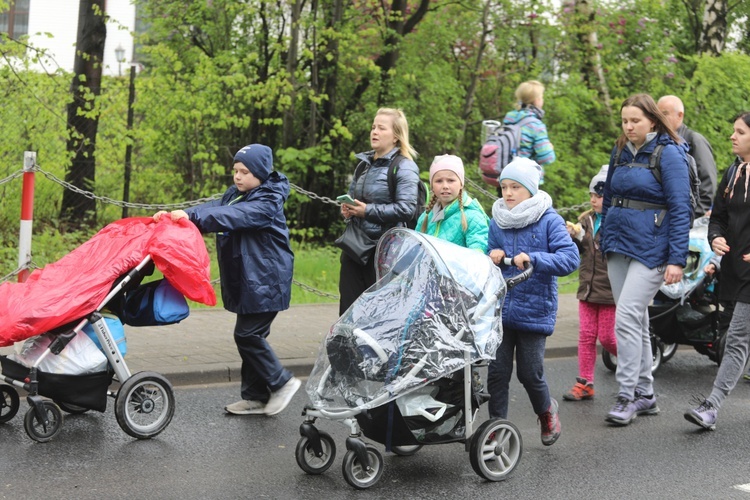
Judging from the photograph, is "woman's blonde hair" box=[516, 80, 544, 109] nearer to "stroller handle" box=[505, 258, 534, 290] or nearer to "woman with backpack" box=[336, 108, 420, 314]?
"woman with backpack" box=[336, 108, 420, 314]

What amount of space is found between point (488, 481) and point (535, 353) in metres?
0.83

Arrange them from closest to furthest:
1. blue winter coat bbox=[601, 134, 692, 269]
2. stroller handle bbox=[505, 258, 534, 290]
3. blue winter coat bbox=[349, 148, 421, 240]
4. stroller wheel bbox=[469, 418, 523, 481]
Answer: stroller wheel bbox=[469, 418, 523, 481] → stroller handle bbox=[505, 258, 534, 290] → blue winter coat bbox=[601, 134, 692, 269] → blue winter coat bbox=[349, 148, 421, 240]

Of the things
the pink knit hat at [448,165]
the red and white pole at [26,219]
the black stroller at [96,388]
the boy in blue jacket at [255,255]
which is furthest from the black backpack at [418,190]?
the red and white pole at [26,219]

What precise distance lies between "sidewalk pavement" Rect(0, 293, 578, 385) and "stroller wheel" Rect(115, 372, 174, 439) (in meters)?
1.35

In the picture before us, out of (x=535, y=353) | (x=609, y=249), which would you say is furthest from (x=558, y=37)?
(x=535, y=353)

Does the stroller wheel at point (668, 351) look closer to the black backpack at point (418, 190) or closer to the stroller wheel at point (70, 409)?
the black backpack at point (418, 190)

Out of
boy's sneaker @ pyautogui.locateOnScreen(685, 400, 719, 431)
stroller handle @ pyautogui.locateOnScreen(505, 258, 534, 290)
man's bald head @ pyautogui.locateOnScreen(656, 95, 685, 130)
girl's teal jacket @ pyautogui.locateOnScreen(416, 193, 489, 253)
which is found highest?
man's bald head @ pyautogui.locateOnScreen(656, 95, 685, 130)

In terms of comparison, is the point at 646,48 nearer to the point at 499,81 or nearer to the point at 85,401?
the point at 499,81

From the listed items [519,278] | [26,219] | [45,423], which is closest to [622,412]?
[519,278]

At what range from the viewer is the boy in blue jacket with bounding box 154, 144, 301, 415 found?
630cm

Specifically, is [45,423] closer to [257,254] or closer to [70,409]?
[70,409]

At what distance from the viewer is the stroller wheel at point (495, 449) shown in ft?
17.2

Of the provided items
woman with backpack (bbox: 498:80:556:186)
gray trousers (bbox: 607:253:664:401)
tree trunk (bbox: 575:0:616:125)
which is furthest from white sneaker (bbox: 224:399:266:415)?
tree trunk (bbox: 575:0:616:125)

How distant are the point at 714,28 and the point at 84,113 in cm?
1040
